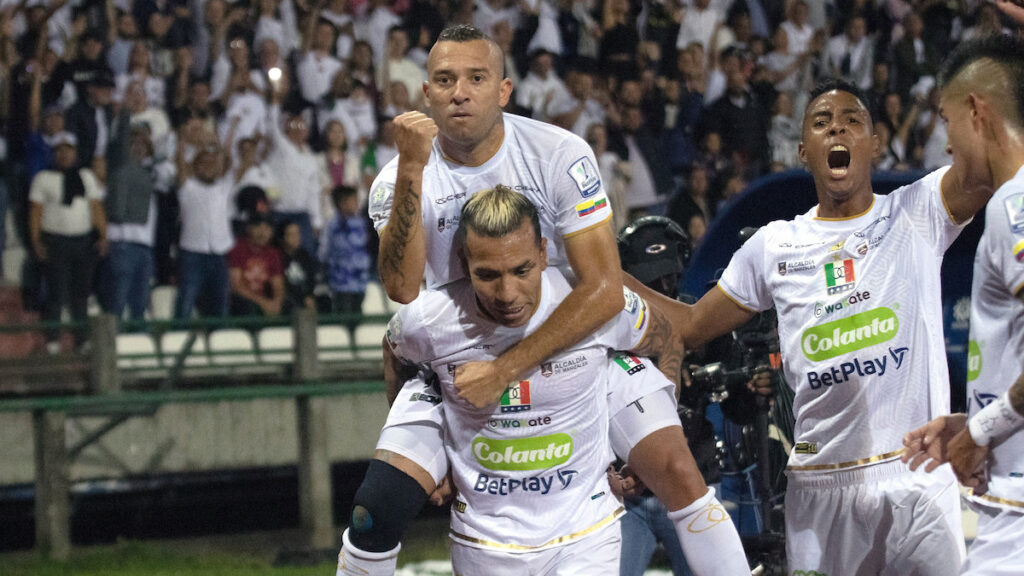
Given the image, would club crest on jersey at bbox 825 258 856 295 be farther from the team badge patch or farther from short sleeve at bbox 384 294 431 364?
short sleeve at bbox 384 294 431 364

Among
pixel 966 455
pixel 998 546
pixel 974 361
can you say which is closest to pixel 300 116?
pixel 974 361

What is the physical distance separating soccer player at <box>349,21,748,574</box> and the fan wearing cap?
19.6 feet

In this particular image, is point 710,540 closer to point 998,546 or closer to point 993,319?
point 998,546

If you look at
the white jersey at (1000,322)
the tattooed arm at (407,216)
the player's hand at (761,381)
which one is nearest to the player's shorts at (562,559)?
the tattooed arm at (407,216)

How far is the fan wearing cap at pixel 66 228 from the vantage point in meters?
9.86

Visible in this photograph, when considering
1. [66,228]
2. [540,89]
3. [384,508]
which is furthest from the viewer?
[540,89]

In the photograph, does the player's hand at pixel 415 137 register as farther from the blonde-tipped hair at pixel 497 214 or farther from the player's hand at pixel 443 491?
the player's hand at pixel 443 491

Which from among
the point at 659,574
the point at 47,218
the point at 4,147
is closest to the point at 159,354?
the point at 47,218

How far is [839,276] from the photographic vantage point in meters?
4.57

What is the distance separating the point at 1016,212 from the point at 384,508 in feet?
7.03

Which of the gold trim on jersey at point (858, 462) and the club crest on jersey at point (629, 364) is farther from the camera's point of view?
the club crest on jersey at point (629, 364)

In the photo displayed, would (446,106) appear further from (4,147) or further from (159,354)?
(4,147)

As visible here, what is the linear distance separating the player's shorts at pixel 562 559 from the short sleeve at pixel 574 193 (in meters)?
1.02

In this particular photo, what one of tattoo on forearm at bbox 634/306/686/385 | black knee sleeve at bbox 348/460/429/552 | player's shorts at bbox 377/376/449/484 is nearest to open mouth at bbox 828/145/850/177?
tattoo on forearm at bbox 634/306/686/385
